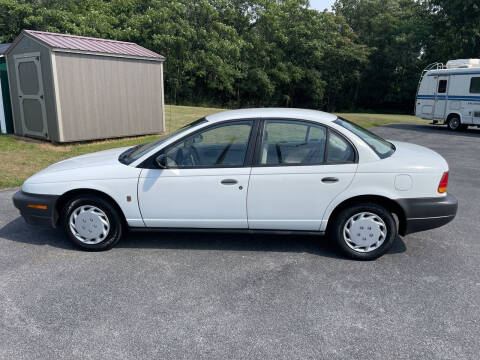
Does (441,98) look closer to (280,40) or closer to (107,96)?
(107,96)

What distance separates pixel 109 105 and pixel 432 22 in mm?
37896

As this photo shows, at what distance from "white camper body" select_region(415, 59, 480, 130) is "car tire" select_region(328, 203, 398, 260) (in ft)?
51.9


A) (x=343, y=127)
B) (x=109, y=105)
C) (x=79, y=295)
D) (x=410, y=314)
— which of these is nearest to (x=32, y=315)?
(x=79, y=295)

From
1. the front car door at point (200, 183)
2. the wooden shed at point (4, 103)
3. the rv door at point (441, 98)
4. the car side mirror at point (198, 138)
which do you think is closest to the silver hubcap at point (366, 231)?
the front car door at point (200, 183)

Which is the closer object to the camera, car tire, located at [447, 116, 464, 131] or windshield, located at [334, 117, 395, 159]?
windshield, located at [334, 117, 395, 159]

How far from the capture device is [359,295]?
3.76m

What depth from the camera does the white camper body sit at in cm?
1744

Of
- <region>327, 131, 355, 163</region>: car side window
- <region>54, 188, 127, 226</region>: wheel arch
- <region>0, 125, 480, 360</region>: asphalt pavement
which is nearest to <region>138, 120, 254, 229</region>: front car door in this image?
<region>54, 188, 127, 226</region>: wheel arch

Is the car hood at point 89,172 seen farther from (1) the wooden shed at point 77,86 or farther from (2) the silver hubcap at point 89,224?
(1) the wooden shed at point 77,86

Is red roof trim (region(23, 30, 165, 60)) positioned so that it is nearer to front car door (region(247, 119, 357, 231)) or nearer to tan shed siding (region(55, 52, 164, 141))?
tan shed siding (region(55, 52, 164, 141))

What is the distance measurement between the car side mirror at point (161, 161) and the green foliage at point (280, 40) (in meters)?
31.4

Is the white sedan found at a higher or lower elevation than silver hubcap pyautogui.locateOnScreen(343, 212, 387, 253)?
higher

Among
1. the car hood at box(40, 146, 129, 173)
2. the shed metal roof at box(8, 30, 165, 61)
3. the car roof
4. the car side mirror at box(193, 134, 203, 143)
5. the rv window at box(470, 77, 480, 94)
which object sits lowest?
the car hood at box(40, 146, 129, 173)

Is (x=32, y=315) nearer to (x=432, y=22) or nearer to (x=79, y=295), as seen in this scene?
(x=79, y=295)
